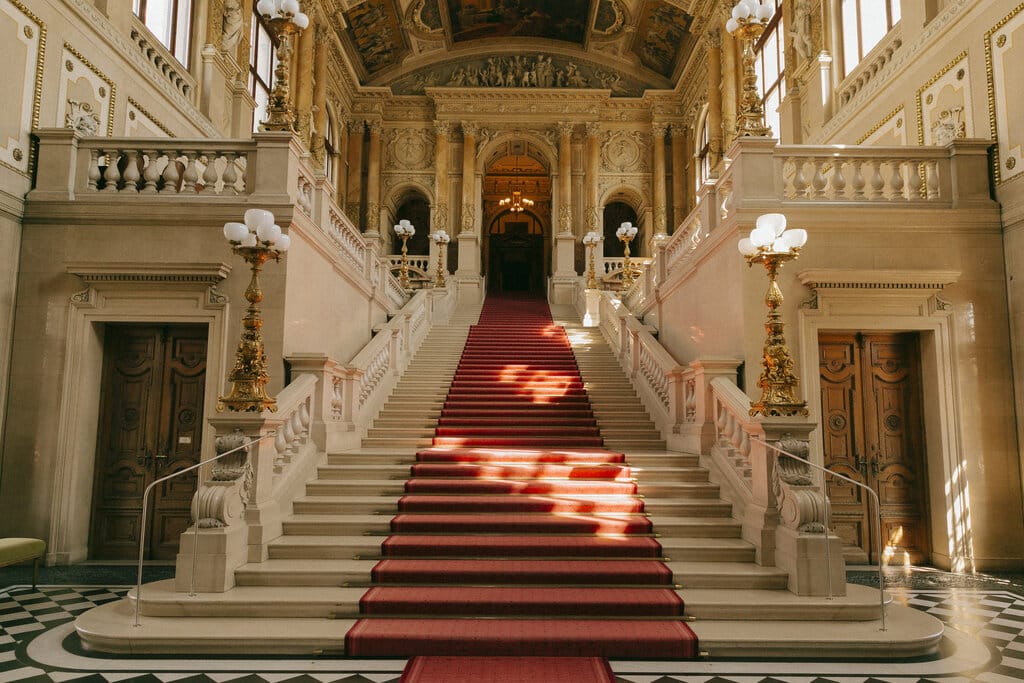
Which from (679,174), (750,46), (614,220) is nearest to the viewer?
(750,46)

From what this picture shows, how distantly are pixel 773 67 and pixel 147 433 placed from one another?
598 inches

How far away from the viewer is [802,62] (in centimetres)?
1429

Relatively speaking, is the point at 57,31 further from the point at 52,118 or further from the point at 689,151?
the point at 689,151

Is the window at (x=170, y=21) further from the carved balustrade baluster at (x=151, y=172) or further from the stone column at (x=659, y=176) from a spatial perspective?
the stone column at (x=659, y=176)

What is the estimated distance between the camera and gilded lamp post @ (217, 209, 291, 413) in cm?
645

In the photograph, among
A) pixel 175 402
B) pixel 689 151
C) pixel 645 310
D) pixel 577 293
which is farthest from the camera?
pixel 689 151

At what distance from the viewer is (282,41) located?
315 inches

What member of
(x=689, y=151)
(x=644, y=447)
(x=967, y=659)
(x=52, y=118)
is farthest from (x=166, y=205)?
(x=689, y=151)

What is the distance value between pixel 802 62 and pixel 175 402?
13.1 meters

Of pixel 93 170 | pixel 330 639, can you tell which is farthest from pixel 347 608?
pixel 93 170

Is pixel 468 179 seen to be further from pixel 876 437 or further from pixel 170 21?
pixel 876 437

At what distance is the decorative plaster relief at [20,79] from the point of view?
27.2 ft

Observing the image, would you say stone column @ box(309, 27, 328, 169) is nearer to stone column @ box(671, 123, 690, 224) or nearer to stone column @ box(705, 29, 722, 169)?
stone column @ box(705, 29, 722, 169)

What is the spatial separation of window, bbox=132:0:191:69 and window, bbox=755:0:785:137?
38.1 ft
